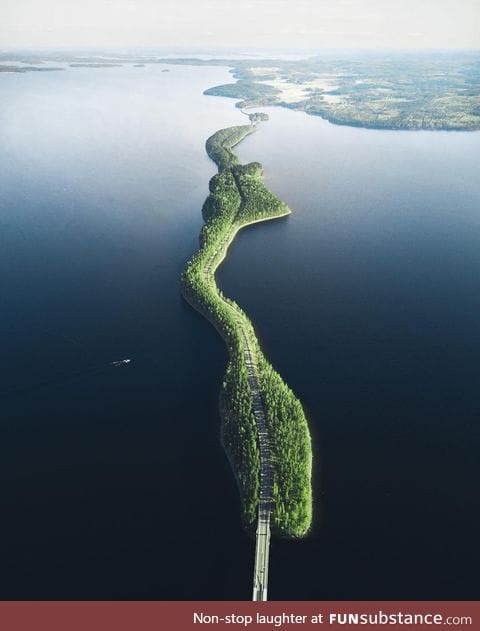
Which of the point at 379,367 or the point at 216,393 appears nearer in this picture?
the point at 216,393

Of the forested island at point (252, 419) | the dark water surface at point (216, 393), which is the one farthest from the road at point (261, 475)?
the dark water surface at point (216, 393)

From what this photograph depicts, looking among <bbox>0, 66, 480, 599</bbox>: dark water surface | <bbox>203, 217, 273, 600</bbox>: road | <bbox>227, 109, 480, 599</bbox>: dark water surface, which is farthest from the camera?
<bbox>227, 109, 480, 599</bbox>: dark water surface

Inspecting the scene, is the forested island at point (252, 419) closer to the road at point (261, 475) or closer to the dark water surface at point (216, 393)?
the road at point (261, 475)

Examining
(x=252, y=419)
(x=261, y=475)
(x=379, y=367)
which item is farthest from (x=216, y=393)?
(x=379, y=367)

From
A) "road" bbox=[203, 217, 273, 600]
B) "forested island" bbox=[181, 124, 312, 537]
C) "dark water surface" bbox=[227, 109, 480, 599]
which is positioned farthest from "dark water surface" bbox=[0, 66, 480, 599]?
"forested island" bbox=[181, 124, 312, 537]

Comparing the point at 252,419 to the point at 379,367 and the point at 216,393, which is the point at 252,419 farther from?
the point at 379,367

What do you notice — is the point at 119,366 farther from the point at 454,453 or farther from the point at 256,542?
the point at 454,453

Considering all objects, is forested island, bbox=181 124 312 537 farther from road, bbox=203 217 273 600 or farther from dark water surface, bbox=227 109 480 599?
dark water surface, bbox=227 109 480 599

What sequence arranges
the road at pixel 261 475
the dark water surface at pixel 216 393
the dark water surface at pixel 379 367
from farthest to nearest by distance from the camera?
1. the dark water surface at pixel 379 367
2. the dark water surface at pixel 216 393
3. the road at pixel 261 475

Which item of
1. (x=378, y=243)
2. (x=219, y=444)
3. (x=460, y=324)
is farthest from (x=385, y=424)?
(x=378, y=243)
